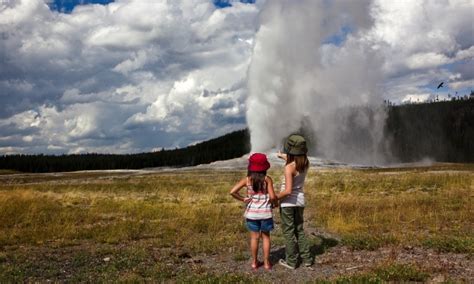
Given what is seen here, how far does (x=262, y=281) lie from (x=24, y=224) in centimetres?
1258

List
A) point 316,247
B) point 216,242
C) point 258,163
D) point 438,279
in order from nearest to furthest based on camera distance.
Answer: point 438,279 < point 258,163 < point 316,247 < point 216,242

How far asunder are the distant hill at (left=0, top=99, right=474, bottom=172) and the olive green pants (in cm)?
13863

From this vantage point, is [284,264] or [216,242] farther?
[216,242]

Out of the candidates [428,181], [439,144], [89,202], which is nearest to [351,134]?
[439,144]

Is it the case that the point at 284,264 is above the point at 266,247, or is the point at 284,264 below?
below

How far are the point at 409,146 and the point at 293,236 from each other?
505ft

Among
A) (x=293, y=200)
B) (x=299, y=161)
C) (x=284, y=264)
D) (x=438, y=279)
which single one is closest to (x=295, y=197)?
(x=293, y=200)

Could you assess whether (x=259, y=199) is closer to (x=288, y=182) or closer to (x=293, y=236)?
(x=288, y=182)

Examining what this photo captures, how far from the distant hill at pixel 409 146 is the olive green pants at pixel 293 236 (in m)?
139

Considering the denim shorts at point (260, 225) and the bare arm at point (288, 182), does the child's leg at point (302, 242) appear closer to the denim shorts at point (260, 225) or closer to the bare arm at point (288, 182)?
the bare arm at point (288, 182)

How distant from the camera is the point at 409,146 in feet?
511

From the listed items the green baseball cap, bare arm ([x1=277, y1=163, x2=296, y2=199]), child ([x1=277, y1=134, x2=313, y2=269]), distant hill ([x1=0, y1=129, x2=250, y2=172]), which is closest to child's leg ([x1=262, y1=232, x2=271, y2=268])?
child ([x1=277, y1=134, x2=313, y2=269])

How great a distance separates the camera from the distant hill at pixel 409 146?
507 feet

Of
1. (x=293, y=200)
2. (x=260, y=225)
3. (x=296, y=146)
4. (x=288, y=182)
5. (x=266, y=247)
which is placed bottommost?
(x=266, y=247)
